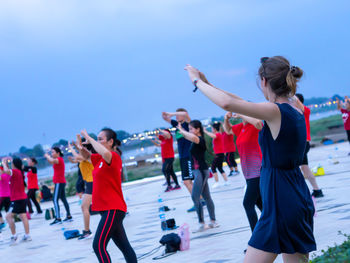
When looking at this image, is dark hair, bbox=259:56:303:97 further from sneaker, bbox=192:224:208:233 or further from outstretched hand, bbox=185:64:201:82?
sneaker, bbox=192:224:208:233

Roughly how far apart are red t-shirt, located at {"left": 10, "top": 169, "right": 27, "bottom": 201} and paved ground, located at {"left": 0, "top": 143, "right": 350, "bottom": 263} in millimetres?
1010

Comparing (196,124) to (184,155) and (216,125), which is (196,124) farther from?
(216,125)

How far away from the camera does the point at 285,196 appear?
2.89 metres

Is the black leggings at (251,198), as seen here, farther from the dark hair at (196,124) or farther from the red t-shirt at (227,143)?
the red t-shirt at (227,143)

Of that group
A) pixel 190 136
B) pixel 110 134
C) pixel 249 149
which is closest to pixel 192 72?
pixel 110 134

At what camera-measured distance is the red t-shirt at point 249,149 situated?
5.80 m

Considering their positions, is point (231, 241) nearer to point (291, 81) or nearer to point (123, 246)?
point (123, 246)

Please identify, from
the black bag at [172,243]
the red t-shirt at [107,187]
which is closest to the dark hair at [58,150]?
the black bag at [172,243]

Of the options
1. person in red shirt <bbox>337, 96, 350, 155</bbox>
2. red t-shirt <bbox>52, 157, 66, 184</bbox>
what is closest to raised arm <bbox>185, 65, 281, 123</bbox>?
red t-shirt <bbox>52, 157, 66, 184</bbox>

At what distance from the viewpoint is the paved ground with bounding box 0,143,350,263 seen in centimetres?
618

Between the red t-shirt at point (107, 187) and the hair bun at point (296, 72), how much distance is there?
8.75ft

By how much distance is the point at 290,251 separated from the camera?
2.86 meters

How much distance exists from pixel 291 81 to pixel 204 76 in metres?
0.55

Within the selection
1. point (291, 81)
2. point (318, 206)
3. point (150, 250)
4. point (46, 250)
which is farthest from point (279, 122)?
point (46, 250)
